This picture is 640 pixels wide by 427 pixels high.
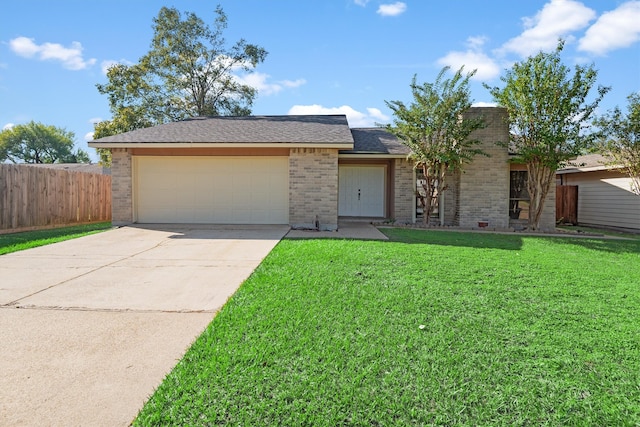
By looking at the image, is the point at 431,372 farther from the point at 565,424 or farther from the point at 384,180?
the point at 384,180

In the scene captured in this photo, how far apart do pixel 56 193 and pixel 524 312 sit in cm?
1417

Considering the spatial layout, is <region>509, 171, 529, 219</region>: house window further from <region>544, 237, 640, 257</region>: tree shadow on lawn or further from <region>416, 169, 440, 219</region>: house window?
<region>544, 237, 640, 257</region>: tree shadow on lawn

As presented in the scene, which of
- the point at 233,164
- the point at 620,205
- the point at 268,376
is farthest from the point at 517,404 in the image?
the point at 620,205

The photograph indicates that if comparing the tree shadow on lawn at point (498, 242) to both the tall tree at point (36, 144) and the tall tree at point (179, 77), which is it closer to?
the tall tree at point (179, 77)

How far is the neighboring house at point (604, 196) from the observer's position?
1412 cm

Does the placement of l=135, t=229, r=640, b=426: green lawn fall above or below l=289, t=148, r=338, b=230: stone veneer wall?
below

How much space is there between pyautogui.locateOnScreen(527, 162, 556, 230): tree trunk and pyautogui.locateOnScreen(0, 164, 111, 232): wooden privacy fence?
1619 centimetres

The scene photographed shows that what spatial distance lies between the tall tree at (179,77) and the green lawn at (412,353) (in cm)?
2393

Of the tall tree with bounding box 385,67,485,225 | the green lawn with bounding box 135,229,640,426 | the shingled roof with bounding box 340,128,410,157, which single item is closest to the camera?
the green lawn with bounding box 135,229,640,426

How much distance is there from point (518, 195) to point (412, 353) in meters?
12.6

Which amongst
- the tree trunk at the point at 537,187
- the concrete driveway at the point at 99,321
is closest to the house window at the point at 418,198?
the tree trunk at the point at 537,187

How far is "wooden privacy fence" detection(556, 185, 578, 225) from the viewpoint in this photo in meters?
16.6

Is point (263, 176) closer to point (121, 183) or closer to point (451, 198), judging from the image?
point (121, 183)

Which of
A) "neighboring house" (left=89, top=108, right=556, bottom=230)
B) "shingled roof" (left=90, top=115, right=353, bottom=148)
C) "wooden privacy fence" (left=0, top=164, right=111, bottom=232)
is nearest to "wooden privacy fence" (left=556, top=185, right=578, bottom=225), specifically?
"neighboring house" (left=89, top=108, right=556, bottom=230)
